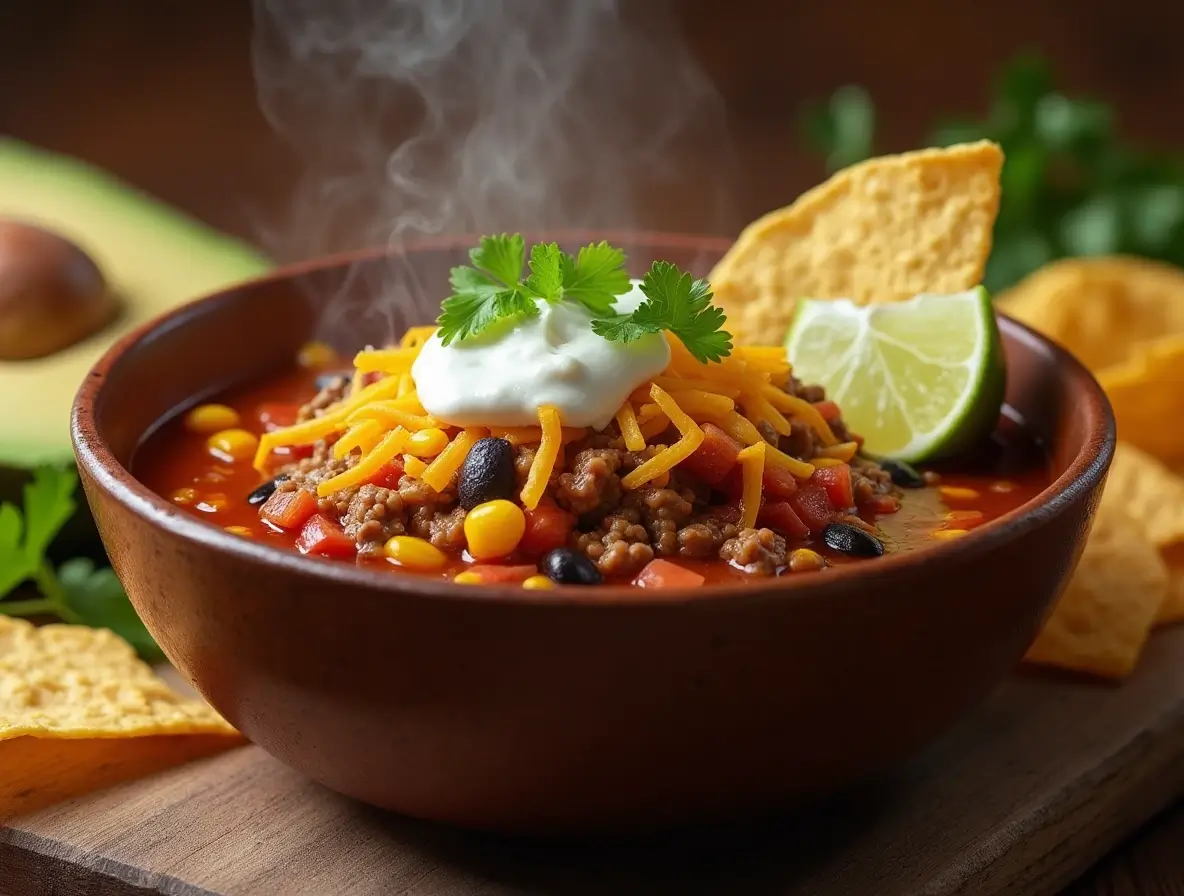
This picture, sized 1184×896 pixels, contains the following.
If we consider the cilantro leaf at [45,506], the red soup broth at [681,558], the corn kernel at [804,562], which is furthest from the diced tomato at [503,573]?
the cilantro leaf at [45,506]

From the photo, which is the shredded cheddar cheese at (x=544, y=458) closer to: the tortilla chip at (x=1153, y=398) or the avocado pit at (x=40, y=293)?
the tortilla chip at (x=1153, y=398)

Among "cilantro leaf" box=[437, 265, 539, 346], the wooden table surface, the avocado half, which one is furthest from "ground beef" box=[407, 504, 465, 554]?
the wooden table surface

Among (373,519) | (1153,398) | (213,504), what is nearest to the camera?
(373,519)

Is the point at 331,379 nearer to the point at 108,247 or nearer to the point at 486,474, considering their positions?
the point at 486,474

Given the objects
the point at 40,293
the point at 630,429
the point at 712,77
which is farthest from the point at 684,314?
the point at 712,77

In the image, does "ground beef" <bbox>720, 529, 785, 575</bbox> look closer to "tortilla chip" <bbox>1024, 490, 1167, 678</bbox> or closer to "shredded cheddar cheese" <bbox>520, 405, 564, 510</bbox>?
"shredded cheddar cheese" <bbox>520, 405, 564, 510</bbox>
